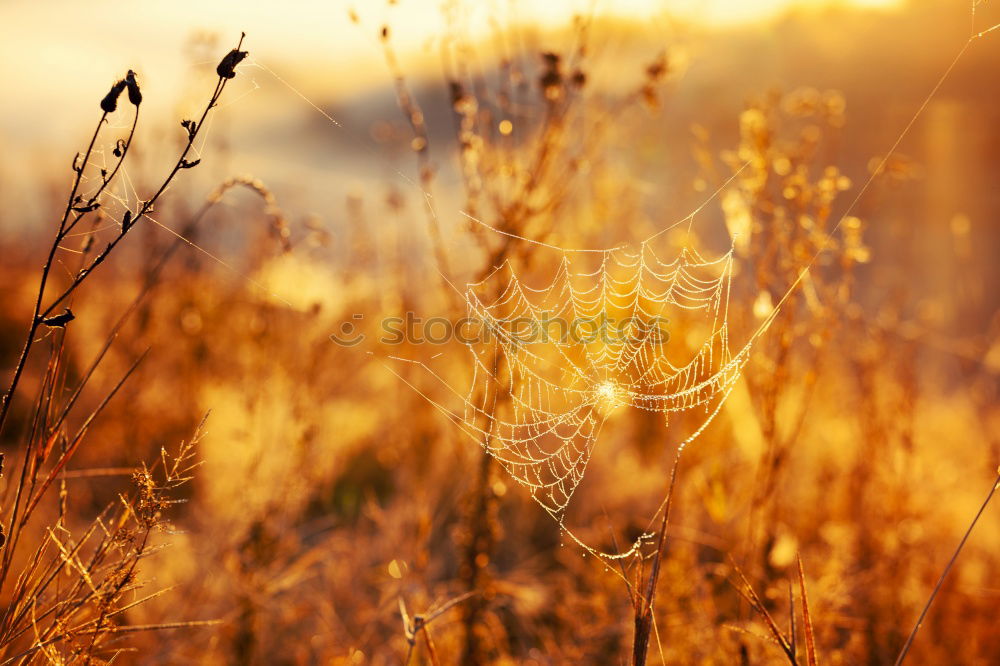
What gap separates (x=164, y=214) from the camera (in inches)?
147

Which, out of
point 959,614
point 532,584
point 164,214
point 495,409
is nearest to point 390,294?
point 164,214

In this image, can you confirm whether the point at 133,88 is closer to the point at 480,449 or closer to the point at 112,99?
the point at 112,99

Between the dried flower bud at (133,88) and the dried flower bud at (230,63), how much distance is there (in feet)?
0.44

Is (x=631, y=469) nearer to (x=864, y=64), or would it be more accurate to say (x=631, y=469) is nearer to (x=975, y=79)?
(x=975, y=79)

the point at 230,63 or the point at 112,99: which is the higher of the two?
the point at 230,63

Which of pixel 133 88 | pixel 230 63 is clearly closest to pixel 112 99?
pixel 133 88

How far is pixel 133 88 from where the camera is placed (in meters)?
1.11

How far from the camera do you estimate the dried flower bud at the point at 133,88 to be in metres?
1.10

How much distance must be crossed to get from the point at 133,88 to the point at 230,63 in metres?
0.16

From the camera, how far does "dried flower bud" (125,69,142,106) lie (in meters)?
1.10

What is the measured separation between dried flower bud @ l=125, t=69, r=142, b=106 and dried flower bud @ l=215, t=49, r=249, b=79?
133 mm

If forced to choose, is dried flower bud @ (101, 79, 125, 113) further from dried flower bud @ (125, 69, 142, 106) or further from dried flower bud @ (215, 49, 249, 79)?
dried flower bud @ (215, 49, 249, 79)

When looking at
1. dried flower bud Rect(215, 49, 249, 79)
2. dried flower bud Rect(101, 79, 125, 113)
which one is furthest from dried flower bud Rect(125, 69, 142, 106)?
dried flower bud Rect(215, 49, 249, 79)

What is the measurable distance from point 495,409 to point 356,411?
10.7 feet
